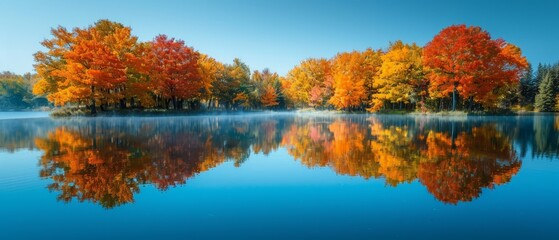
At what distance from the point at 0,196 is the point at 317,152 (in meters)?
10.3

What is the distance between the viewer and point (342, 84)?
2253 inches

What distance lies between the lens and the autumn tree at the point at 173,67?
44812 mm

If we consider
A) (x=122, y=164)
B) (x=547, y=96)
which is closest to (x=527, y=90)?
(x=547, y=96)

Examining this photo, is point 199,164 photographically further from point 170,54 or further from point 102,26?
point 102,26

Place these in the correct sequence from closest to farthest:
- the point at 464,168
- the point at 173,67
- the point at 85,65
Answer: the point at 464,168 → the point at 85,65 → the point at 173,67

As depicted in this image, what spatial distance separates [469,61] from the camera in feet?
132

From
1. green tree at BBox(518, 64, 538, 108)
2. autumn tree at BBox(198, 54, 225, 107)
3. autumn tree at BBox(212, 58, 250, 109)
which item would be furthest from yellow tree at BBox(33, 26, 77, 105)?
green tree at BBox(518, 64, 538, 108)

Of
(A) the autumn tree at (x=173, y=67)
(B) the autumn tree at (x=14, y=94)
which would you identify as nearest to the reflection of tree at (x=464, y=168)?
(A) the autumn tree at (x=173, y=67)

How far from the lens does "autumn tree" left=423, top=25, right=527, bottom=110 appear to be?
39.5 meters

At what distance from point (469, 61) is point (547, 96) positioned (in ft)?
155

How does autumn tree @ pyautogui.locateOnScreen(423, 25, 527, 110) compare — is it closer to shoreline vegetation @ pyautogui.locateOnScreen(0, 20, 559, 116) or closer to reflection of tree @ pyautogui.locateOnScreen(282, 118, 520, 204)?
shoreline vegetation @ pyautogui.locateOnScreen(0, 20, 559, 116)

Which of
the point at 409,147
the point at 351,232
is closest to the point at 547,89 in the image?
the point at 409,147

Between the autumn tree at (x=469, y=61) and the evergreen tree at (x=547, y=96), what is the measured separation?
39.4 metres

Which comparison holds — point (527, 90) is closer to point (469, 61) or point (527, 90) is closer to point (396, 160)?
point (469, 61)
